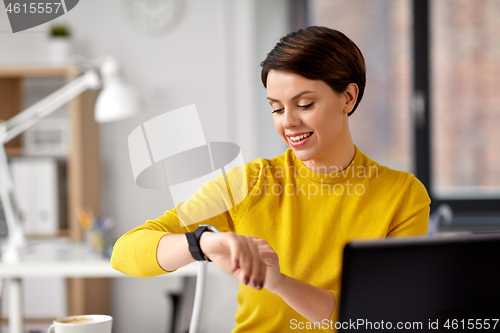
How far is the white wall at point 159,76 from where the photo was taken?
9.44 ft

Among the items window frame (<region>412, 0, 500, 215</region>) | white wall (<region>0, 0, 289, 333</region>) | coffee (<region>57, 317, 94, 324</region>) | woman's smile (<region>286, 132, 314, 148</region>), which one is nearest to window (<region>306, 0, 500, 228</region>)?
window frame (<region>412, 0, 500, 215</region>)

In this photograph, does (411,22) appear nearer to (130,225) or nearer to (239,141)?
(239,141)

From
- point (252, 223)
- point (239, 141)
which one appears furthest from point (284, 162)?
point (239, 141)

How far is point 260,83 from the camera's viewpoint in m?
2.84

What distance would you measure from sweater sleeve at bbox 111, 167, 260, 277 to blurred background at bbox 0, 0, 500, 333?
183 centimetres

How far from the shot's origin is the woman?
2.78ft

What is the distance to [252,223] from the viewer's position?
98 centimetres

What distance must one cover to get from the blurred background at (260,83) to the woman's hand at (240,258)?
83.5 inches

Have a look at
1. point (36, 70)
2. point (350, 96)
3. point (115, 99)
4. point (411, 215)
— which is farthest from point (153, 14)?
point (411, 215)

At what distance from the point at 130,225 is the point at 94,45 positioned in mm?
1071

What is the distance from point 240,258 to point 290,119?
1.03 ft

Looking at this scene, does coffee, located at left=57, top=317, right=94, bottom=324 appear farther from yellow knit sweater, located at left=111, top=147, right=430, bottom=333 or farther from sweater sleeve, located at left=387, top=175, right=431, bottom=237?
sweater sleeve, located at left=387, top=175, right=431, bottom=237

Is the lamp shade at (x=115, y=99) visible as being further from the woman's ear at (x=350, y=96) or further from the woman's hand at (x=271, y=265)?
the woman's hand at (x=271, y=265)

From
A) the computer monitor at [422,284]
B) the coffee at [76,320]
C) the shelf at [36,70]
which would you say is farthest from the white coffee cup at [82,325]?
the shelf at [36,70]
